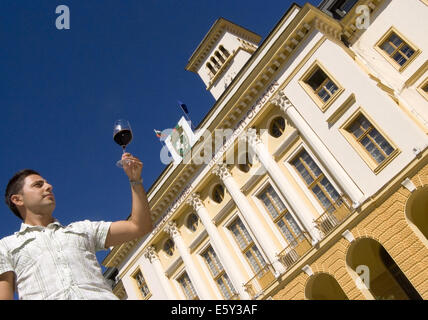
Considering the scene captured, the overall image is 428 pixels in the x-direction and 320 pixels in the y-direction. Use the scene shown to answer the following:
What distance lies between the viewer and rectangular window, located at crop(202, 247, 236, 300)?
862 inches

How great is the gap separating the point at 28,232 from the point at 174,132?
83.7 ft

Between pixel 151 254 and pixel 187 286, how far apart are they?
353 cm

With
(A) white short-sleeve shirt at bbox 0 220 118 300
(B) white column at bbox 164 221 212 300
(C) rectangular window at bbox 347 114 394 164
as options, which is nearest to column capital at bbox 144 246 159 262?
(B) white column at bbox 164 221 212 300

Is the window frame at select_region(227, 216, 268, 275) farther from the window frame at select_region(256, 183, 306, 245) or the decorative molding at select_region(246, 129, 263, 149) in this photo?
the decorative molding at select_region(246, 129, 263, 149)

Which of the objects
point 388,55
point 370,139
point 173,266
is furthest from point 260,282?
point 388,55

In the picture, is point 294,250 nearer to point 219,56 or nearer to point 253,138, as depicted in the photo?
point 253,138

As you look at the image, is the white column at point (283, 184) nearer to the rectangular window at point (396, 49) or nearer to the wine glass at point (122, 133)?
the rectangular window at point (396, 49)

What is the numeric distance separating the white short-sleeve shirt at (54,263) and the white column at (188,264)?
20.0 m

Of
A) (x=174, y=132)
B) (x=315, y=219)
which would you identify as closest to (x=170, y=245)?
(x=174, y=132)

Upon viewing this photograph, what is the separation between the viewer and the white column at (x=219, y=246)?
20406mm

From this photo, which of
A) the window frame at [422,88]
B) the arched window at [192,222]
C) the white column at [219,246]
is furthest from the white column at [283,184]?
the window frame at [422,88]

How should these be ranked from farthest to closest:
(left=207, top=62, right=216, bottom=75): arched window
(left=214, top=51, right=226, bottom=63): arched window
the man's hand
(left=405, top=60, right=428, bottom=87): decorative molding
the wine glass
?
(left=207, top=62, right=216, bottom=75): arched window
(left=214, top=51, right=226, bottom=63): arched window
(left=405, top=60, right=428, bottom=87): decorative molding
the wine glass
the man's hand

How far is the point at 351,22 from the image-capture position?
→ 2091cm

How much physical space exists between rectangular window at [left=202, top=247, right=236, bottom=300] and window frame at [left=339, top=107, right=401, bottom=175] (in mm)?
9743
